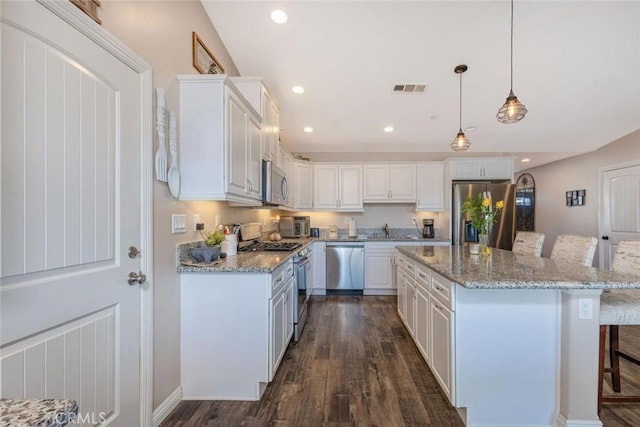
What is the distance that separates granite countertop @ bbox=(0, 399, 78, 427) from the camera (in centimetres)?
49

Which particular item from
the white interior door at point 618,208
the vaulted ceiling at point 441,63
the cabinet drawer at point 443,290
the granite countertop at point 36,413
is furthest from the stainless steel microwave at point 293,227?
the white interior door at point 618,208

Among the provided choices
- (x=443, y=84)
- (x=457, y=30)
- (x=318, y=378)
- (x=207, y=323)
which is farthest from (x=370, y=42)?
(x=318, y=378)

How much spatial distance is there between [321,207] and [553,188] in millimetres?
5156

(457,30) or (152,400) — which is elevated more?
(457,30)

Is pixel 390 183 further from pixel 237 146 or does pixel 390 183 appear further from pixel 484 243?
pixel 237 146

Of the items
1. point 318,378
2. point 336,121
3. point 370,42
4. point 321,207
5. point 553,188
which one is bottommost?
point 318,378

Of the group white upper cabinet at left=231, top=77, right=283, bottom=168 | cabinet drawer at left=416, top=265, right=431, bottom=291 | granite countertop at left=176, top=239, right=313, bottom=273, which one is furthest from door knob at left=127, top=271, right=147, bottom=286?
cabinet drawer at left=416, top=265, right=431, bottom=291

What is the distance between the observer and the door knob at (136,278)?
4.59 ft

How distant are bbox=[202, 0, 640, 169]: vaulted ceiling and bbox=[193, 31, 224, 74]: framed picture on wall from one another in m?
0.34

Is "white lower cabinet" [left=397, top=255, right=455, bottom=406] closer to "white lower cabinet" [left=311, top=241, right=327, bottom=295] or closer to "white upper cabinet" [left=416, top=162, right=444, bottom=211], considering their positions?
"white lower cabinet" [left=311, top=241, right=327, bottom=295]

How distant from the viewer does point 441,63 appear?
2.76 m

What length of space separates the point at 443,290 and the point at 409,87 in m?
2.43

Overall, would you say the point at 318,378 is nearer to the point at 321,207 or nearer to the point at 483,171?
the point at 321,207

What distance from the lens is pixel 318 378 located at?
6.83 ft
